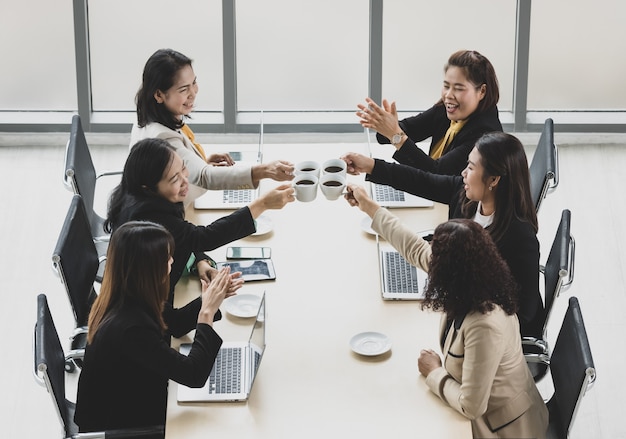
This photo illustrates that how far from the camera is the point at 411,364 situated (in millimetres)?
3275

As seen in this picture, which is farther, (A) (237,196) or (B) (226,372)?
(A) (237,196)

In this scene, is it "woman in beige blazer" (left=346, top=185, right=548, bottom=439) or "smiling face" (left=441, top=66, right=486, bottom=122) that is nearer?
"woman in beige blazer" (left=346, top=185, right=548, bottom=439)

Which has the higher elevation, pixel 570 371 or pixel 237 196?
pixel 237 196

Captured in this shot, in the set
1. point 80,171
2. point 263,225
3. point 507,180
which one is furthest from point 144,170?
point 507,180

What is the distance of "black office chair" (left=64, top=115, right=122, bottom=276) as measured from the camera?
14.3ft

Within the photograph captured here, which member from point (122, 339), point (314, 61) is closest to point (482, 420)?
point (122, 339)

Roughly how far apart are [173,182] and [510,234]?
124 cm

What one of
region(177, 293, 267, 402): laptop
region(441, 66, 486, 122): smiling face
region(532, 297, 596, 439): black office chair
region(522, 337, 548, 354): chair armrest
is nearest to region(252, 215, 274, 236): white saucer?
region(177, 293, 267, 402): laptop

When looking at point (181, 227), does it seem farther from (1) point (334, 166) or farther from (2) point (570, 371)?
(2) point (570, 371)

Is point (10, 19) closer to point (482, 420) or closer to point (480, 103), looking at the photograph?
point (480, 103)

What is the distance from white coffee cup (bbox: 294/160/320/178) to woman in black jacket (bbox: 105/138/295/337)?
0.47ft

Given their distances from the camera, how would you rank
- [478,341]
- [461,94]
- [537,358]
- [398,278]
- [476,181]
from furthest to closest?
[461,94], [398,278], [476,181], [537,358], [478,341]

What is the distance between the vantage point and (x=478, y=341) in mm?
2990

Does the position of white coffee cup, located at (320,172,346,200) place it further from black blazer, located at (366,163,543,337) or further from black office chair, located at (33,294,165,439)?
black office chair, located at (33,294,165,439)
